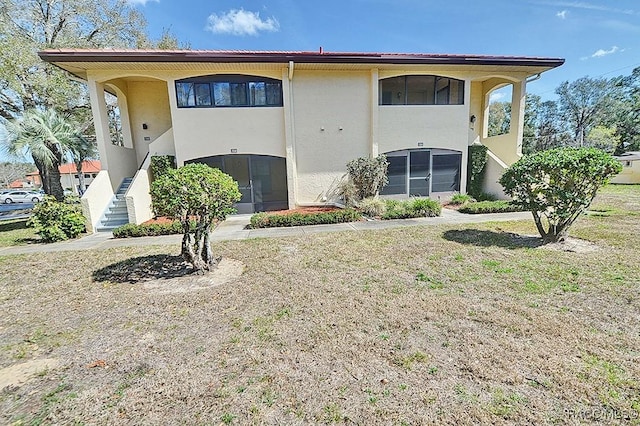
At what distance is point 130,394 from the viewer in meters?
2.68

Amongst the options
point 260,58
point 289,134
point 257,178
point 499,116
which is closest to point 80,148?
point 257,178

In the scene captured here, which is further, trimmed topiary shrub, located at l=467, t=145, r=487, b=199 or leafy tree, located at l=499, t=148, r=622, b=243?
trimmed topiary shrub, located at l=467, t=145, r=487, b=199

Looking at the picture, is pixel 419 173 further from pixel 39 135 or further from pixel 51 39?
pixel 51 39

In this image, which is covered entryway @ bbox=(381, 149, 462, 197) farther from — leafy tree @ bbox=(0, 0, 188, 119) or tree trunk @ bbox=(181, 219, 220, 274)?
leafy tree @ bbox=(0, 0, 188, 119)

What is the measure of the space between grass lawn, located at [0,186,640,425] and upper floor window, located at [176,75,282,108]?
822 cm

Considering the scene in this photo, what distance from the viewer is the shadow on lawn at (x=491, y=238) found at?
6.99 m

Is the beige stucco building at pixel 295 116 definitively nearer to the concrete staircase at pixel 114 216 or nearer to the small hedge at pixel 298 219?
the concrete staircase at pixel 114 216

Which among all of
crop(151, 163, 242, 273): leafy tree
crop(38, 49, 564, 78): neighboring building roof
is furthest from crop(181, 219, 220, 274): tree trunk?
crop(38, 49, 564, 78): neighboring building roof

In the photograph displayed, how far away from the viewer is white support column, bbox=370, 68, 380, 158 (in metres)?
12.6

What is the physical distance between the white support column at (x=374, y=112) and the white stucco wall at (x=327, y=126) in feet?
0.60

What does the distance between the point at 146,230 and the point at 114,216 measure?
9.19 ft

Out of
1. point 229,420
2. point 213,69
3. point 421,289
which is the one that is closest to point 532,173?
point 421,289

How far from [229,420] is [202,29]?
22002mm

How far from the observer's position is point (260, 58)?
11.1 meters
